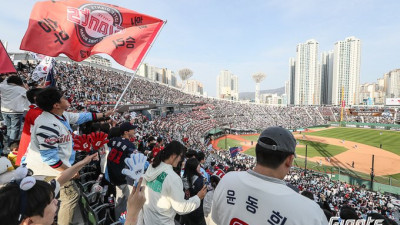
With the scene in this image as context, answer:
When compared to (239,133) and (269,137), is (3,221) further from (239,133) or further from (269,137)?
(239,133)

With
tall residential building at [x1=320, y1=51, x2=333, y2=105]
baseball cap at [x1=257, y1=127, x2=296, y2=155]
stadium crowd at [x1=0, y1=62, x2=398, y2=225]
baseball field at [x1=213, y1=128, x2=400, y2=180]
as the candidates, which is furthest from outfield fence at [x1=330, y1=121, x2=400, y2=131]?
baseball cap at [x1=257, y1=127, x2=296, y2=155]

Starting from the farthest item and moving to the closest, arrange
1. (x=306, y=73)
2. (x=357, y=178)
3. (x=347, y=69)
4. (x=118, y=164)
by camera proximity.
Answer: (x=306, y=73), (x=347, y=69), (x=357, y=178), (x=118, y=164)

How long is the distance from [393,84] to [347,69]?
66011mm

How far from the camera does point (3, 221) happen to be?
139cm

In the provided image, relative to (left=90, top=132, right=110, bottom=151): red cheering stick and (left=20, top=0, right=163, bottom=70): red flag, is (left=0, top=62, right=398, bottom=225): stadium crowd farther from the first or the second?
(left=20, top=0, right=163, bottom=70): red flag

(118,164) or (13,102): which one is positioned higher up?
(13,102)

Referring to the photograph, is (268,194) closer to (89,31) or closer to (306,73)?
(89,31)

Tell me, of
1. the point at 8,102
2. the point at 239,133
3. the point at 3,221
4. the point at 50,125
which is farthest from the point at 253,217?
the point at 239,133

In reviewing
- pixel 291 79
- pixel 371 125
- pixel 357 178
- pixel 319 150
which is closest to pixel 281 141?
pixel 357 178

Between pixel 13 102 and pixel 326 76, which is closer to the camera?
pixel 13 102

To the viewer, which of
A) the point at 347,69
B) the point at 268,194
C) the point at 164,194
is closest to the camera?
the point at 268,194

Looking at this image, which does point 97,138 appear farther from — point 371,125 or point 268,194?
point 371,125

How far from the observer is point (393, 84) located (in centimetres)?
14350

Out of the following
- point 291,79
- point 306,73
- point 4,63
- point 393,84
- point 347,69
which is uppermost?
point 347,69
